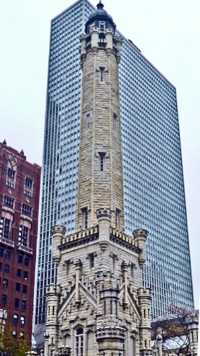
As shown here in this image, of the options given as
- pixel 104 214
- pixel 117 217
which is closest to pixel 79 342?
pixel 104 214

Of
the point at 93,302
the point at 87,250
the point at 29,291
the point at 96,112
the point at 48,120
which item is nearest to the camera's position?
the point at 93,302

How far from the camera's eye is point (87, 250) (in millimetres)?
52250

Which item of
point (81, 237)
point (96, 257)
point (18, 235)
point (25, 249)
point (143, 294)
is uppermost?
point (18, 235)

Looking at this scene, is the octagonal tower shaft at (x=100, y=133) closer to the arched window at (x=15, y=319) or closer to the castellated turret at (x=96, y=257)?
the castellated turret at (x=96, y=257)

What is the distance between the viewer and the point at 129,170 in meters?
170

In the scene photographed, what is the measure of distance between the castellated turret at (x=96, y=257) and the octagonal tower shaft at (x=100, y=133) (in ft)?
0.34

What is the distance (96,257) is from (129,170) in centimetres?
11937

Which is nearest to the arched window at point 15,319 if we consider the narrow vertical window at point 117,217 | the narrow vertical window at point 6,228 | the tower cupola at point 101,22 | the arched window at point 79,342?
the narrow vertical window at point 6,228

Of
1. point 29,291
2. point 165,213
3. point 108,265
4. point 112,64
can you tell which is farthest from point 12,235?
point 165,213

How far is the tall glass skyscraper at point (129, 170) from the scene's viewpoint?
166m

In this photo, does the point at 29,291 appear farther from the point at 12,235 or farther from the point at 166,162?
the point at 166,162

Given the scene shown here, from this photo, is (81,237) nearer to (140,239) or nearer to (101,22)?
(140,239)

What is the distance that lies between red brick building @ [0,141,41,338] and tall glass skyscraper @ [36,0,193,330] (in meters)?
44.8

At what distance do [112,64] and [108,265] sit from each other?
25906 mm
